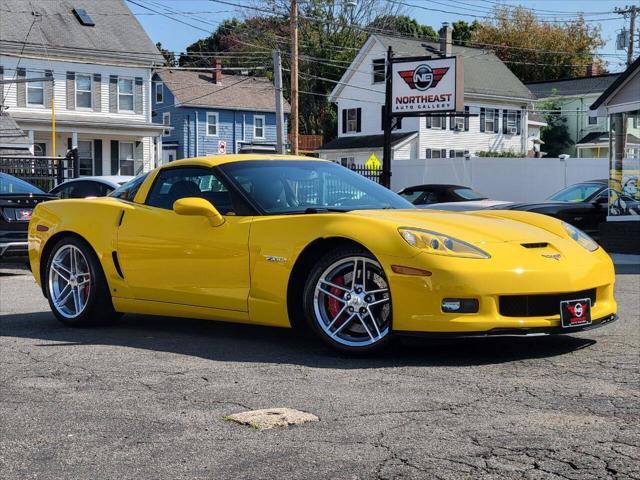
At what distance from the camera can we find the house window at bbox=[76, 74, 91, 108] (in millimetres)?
43556

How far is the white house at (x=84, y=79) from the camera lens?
41.4 metres

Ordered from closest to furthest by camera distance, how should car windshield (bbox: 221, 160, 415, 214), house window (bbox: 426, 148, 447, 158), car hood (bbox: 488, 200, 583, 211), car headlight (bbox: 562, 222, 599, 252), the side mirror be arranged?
1. car headlight (bbox: 562, 222, 599, 252)
2. the side mirror
3. car windshield (bbox: 221, 160, 415, 214)
4. car hood (bbox: 488, 200, 583, 211)
5. house window (bbox: 426, 148, 447, 158)

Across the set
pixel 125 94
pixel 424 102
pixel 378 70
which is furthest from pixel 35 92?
pixel 424 102

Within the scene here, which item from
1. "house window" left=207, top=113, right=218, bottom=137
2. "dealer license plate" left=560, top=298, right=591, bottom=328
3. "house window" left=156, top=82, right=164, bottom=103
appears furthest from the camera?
"house window" left=156, top=82, right=164, bottom=103

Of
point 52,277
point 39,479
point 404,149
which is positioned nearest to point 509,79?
point 404,149

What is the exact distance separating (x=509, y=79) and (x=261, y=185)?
5294cm

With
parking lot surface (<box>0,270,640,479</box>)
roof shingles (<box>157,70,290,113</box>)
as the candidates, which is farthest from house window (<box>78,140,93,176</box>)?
parking lot surface (<box>0,270,640,479</box>)

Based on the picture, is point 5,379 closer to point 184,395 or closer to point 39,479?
point 184,395

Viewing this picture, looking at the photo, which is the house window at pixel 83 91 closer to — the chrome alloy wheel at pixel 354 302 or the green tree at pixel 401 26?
the green tree at pixel 401 26

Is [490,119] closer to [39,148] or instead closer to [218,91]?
[218,91]

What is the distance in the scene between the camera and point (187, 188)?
6930mm

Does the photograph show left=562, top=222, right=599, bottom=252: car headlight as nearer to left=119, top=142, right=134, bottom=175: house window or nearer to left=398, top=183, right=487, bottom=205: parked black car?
left=398, top=183, right=487, bottom=205: parked black car

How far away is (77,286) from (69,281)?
0.36 feet

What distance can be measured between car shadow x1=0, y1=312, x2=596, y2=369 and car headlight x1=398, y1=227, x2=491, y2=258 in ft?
1.71
